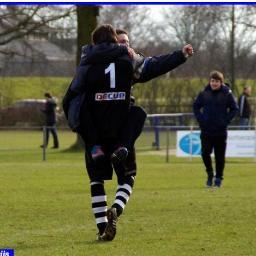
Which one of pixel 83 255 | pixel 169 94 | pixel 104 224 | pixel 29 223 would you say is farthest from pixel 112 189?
pixel 169 94

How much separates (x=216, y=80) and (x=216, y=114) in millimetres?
565

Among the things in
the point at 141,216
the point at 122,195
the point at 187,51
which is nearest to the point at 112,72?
the point at 187,51

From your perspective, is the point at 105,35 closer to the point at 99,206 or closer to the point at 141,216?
the point at 99,206

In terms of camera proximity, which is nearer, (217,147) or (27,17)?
(217,147)

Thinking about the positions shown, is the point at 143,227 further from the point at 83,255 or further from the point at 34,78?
the point at 34,78

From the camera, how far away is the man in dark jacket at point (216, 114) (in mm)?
15883

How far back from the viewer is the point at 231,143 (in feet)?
85.0

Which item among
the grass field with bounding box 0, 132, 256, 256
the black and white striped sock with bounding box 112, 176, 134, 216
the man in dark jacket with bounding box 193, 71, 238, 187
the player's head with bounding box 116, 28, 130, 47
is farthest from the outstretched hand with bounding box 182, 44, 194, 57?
the man in dark jacket with bounding box 193, 71, 238, 187

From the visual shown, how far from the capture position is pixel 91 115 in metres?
9.35

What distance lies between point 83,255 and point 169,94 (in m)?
41.7

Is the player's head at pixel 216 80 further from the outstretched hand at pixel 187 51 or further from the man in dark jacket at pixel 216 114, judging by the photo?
the outstretched hand at pixel 187 51

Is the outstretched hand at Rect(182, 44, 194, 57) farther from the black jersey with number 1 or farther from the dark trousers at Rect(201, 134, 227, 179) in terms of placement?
the dark trousers at Rect(201, 134, 227, 179)

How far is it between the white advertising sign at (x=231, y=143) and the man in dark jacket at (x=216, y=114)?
9.48m

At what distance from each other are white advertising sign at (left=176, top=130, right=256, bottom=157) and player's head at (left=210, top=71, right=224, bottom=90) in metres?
9.70
